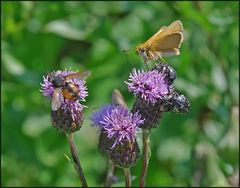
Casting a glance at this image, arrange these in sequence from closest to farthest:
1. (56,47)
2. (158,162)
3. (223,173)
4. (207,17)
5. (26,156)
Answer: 1. (223,173)
2. (207,17)
3. (26,156)
4. (158,162)
5. (56,47)

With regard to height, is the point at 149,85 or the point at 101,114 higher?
the point at 149,85

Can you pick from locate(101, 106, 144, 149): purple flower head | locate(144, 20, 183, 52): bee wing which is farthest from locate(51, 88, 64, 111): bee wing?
locate(144, 20, 183, 52): bee wing

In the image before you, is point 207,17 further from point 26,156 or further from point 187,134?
point 26,156

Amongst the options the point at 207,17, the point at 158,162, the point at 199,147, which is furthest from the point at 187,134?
the point at 207,17

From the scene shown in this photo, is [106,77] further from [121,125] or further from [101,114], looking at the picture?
[121,125]

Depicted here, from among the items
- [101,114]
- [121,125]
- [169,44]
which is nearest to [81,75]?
[121,125]

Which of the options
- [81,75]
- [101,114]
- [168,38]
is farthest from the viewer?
[101,114]

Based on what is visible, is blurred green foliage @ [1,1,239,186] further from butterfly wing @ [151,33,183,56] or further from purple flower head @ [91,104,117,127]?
butterfly wing @ [151,33,183,56]
